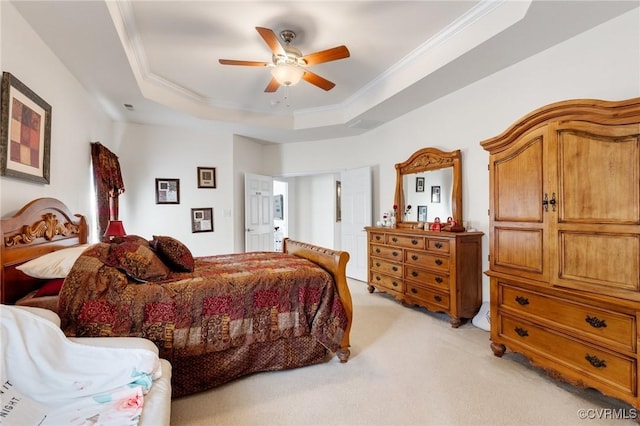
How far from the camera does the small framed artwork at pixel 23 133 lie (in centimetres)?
187

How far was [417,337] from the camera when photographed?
297cm

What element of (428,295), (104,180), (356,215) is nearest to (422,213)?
(428,295)

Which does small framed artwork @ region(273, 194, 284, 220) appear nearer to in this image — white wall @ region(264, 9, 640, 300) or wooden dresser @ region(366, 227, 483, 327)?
white wall @ region(264, 9, 640, 300)

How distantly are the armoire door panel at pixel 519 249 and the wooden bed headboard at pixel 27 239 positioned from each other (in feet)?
11.1

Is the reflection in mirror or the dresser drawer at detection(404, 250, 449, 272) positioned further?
the reflection in mirror

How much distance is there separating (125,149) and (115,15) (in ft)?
9.30

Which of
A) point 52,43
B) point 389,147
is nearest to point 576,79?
point 389,147

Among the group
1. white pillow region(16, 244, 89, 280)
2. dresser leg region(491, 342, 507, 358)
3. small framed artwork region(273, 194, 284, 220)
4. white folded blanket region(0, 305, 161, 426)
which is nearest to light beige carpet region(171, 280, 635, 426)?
dresser leg region(491, 342, 507, 358)

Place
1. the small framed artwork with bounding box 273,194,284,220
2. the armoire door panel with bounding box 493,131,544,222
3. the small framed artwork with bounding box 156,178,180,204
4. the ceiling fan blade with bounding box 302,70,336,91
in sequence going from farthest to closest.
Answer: the small framed artwork with bounding box 273,194,284,220, the small framed artwork with bounding box 156,178,180,204, the ceiling fan blade with bounding box 302,70,336,91, the armoire door panel with bounding box 493,131,544,222

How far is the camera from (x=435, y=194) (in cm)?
393

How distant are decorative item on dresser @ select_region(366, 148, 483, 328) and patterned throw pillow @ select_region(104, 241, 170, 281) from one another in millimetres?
2677

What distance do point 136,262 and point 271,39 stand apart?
1.94 m

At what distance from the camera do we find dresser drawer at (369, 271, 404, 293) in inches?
153

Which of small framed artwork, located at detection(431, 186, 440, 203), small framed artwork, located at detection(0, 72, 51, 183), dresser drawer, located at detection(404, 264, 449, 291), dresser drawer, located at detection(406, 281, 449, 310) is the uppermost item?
small framed artwork, located at detection(0, 72, 51, 183)
